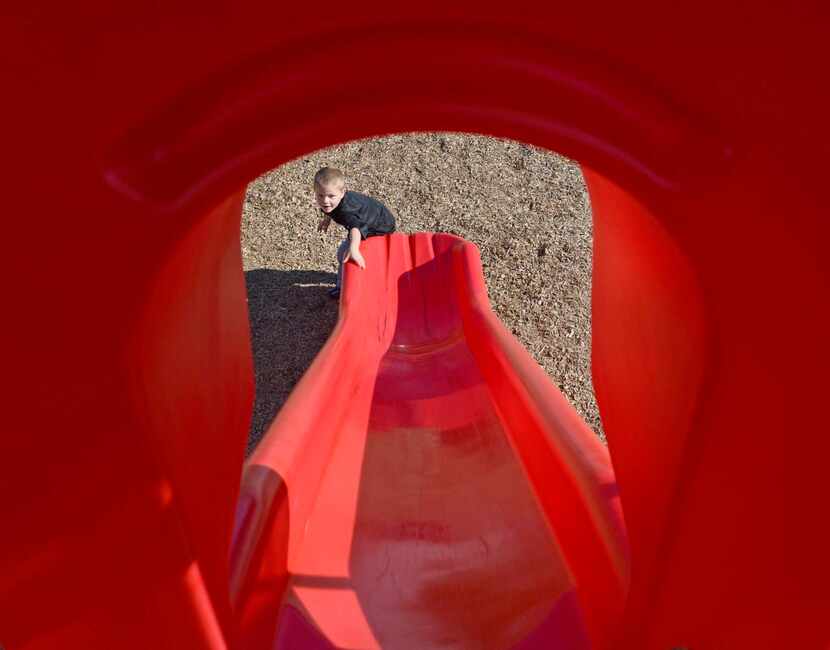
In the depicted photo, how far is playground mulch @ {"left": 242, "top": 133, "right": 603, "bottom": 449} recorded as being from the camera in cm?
281

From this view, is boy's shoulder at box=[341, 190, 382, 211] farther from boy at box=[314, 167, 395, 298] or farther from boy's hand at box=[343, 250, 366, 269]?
boy's hand at box=[343, 250, 366, 269]

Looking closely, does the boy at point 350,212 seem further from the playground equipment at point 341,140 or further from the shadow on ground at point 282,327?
the playground equipment at point 341,140

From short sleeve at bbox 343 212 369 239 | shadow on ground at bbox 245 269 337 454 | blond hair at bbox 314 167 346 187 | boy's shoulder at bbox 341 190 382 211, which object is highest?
blond hair at bbox 314 167 346 187

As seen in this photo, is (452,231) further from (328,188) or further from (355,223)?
(328,188)

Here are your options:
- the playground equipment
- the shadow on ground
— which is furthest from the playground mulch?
the playground equipment

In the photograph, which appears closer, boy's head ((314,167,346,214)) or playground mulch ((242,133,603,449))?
boy's head ((314,167,346,214))

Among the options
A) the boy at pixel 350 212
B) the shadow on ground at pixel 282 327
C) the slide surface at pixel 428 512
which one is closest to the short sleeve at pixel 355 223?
the boy at pixel 350 212

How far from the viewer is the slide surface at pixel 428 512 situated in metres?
1.46

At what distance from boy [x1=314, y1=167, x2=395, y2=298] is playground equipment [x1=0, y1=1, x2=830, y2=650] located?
156 centimetres

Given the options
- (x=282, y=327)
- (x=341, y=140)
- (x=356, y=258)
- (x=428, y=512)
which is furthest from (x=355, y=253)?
(x=341, y=140)
